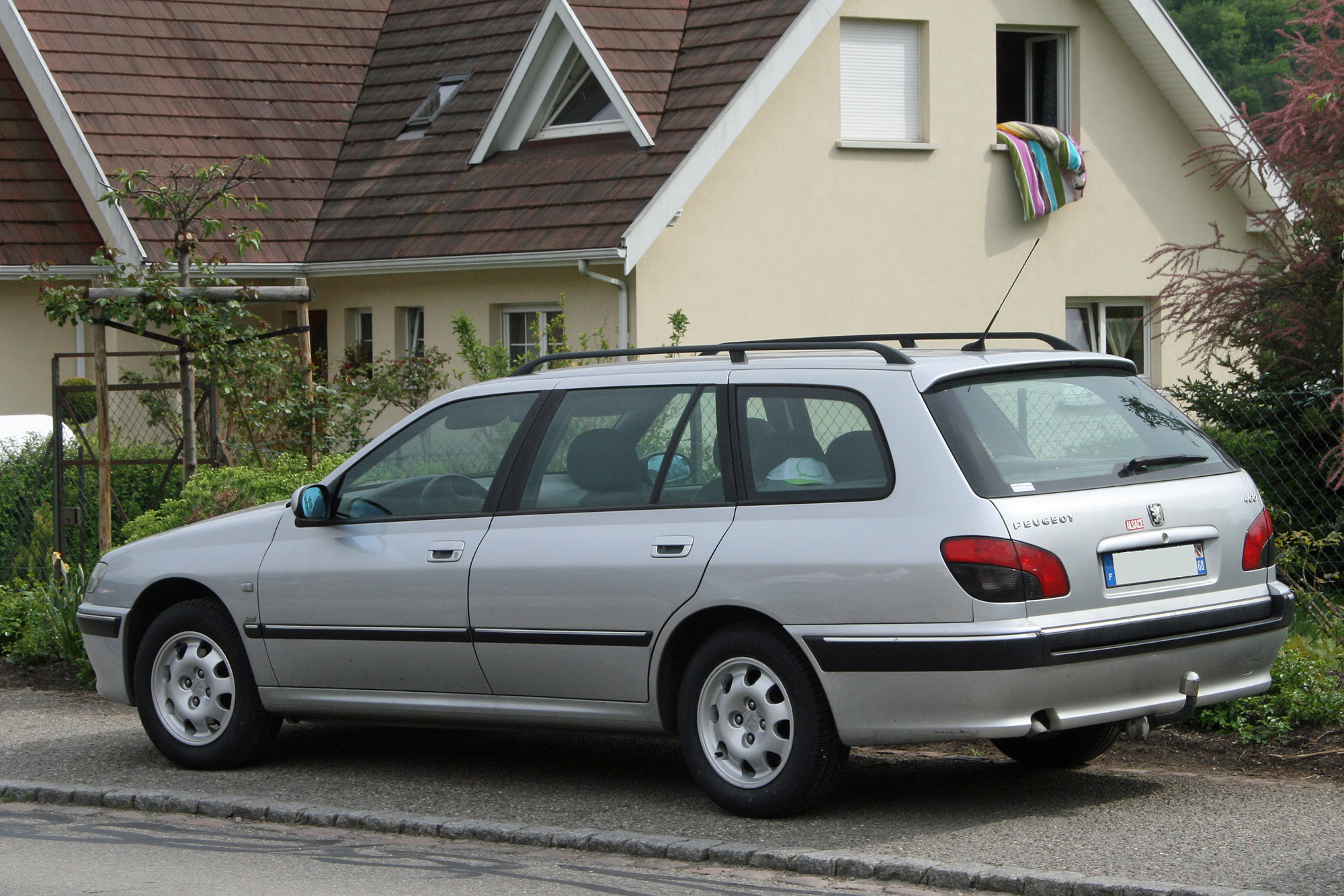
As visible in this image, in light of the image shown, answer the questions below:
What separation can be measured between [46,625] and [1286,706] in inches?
286

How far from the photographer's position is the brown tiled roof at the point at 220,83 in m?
20.9

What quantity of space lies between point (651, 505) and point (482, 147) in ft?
44.1

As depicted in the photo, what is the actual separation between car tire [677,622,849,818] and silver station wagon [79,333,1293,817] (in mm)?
12

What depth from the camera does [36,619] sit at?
447 inches

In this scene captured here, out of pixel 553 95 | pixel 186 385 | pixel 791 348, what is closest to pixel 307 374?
pixel 186 385

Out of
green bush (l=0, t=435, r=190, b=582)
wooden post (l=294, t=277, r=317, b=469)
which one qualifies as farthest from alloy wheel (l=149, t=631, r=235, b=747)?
green bush (l=0, t=435, r=190, b=582)

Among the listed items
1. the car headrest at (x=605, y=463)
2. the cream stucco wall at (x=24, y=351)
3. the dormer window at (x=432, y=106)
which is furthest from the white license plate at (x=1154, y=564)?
the cream stucco wall at (x=24, y=351)

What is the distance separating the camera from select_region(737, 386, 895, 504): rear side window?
6605mm

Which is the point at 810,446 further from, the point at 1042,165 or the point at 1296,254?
the point at 1042,165

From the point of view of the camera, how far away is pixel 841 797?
23.8ft

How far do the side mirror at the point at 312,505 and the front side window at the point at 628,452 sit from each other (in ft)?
3.24

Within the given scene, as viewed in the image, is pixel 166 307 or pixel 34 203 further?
pixel 34 203

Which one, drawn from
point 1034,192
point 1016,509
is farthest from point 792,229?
point 1016,509

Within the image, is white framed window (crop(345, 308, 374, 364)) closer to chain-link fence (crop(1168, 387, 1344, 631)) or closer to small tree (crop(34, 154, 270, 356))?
small tree (crop(34, 154, 270, 356))
